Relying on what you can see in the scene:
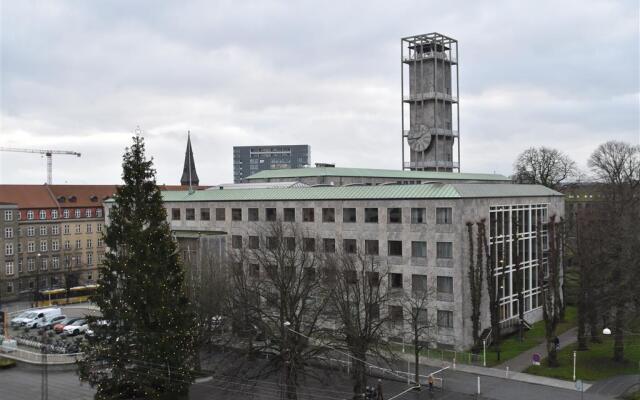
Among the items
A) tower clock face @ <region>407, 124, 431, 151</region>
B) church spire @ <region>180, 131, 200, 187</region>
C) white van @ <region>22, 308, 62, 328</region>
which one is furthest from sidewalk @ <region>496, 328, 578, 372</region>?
church spire @ <region>180, 131, 200, 187</region>

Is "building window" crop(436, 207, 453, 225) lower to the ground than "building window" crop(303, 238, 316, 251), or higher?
higher

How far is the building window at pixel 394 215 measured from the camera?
5544cm

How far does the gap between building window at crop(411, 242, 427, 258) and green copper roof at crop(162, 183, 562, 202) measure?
14.5ft

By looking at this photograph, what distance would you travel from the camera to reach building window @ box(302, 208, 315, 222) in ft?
202

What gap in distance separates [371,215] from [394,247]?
3.92 meters

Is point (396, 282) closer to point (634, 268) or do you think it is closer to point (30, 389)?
point (634, 268)

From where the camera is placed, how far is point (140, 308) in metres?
36.3

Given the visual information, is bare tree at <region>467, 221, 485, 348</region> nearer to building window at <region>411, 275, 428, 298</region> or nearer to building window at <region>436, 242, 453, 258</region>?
building window at <region>436, 242, 453, 258</region>

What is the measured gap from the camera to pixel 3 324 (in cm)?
6519

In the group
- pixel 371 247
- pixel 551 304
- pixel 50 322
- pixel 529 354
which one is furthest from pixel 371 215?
pixel 50 322

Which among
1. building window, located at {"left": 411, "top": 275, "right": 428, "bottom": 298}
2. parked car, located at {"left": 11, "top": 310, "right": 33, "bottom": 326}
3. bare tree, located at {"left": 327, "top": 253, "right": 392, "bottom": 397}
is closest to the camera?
bare tree, located at {"left": 327, "top": 253, "right": 392, "bottom": 397}

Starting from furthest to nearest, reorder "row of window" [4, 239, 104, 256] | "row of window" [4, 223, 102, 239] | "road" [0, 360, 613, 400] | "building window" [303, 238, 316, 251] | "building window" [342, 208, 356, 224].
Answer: "row of window" [4, 223, 102, 239] → "row of window" [4, 239, 104, 256] → "building window" [342, 208, 356, 224] → "building window" [303, 238, 316, 251] → "road" [0, 360, 613, 400]

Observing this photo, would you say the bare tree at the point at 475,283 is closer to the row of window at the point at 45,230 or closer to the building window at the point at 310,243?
the building window at the point at 310,243

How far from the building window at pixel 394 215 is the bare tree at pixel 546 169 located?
2457 inches
